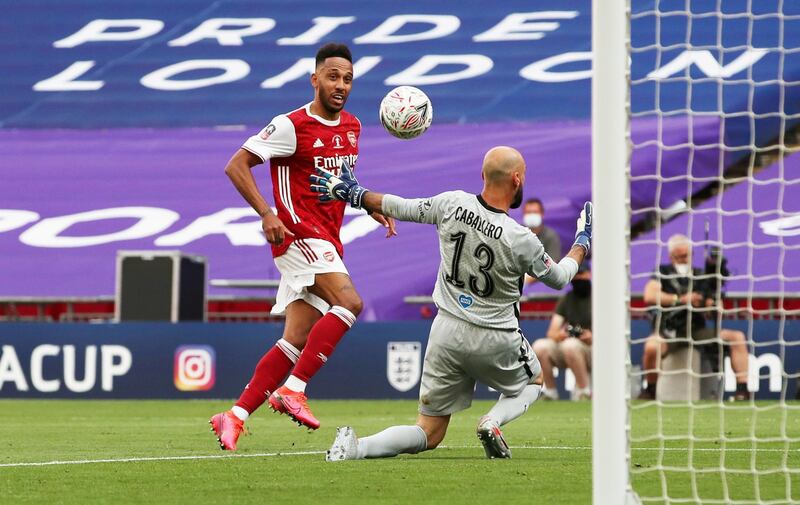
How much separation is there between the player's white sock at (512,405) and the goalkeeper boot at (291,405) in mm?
984

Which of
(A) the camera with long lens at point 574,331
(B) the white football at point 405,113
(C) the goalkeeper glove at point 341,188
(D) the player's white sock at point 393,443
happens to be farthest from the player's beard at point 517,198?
(A) the camera with long lens at point 574,331

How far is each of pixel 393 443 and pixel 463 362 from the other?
1.64 feet

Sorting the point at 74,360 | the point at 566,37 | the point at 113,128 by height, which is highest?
the point at 566,37

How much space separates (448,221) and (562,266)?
56 centimetres

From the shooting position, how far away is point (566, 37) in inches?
780

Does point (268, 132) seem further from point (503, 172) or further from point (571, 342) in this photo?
point (571, 342)

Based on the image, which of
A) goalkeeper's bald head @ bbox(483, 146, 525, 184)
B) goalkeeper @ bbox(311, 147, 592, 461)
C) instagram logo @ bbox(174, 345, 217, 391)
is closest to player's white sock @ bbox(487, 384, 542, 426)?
goalkeeper @ bbox(311, 147, 592, 461)

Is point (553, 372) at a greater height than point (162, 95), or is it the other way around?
point (162, 95)

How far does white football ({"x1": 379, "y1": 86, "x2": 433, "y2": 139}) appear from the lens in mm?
7023

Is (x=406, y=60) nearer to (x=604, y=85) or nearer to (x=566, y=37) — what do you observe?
(x=566, y=37)

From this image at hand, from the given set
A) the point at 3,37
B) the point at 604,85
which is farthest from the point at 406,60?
the point at 604,85

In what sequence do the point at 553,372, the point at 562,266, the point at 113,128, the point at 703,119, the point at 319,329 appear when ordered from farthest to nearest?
the point at 113,128 → the point at 703,119 → the point at 553,372 → the point at 319,329 → the point at 562,266

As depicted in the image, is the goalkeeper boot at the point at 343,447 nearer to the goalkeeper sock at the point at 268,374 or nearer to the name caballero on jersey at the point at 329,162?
the goalkeeper sock at the point at 268,374

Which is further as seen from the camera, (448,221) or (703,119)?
(703,119)
